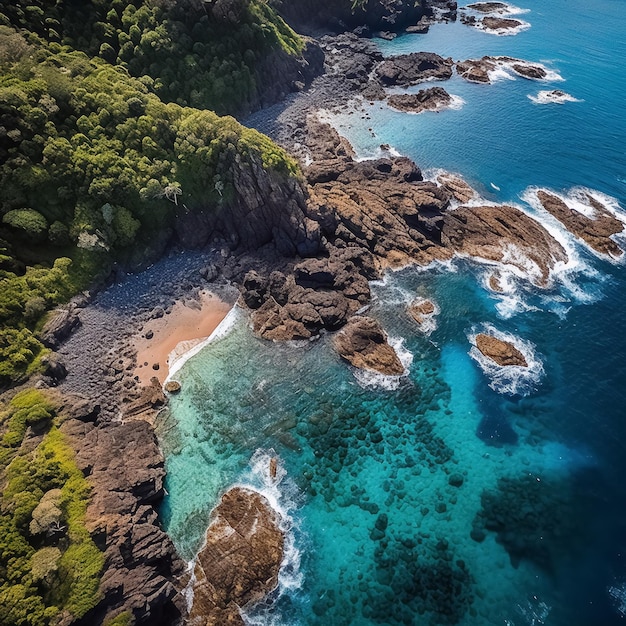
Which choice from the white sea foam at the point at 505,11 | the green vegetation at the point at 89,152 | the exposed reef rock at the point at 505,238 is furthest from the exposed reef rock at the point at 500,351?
the white sea foam at the point at 505,11

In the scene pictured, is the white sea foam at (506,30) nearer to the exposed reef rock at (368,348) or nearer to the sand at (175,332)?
the exposed reef rock at (368,348)

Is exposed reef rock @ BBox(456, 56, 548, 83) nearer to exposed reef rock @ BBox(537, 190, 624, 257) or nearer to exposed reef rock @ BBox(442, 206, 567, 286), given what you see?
exposed reef rock @ BBox(537, 190, 624, 257)

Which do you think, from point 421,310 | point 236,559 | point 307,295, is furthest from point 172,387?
point 421,310

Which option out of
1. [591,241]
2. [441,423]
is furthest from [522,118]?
[441,423]

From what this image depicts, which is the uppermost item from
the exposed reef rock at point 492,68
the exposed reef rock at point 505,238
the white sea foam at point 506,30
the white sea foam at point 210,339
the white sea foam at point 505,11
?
the white sea foam at point 505,11

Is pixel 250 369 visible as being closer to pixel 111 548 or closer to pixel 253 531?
pixel 253 531
